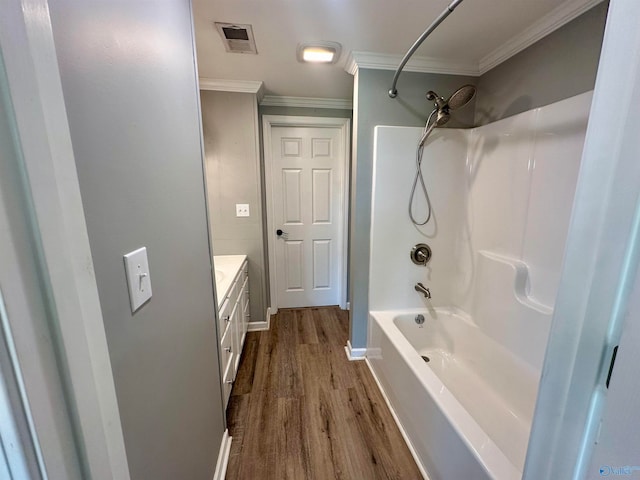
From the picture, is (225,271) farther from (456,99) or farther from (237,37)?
(456,99)

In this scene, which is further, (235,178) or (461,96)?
(235,178)

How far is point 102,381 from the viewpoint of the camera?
401 millimetres

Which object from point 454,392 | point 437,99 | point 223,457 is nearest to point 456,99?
point 437,99

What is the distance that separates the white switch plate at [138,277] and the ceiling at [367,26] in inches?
55.8

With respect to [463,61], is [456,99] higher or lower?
lower

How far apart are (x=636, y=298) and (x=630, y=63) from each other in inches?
12.9

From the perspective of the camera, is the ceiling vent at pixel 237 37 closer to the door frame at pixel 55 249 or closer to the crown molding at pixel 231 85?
the crown molding at pixel 231 85

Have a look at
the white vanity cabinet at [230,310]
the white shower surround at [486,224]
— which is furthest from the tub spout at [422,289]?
the white vanity cabinet at [230,310]

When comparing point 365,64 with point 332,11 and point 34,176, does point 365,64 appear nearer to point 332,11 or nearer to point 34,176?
point 332,11

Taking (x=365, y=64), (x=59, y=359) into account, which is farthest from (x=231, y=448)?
(x=365, y=64)

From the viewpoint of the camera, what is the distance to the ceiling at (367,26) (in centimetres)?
133

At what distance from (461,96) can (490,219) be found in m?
0.84

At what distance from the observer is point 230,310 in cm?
174

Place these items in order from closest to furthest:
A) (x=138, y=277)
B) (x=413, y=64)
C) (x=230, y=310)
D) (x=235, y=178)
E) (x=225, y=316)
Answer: (x=138, y=277)
(x=225, y=316)
(x=230, y=310)
(x=413, y=64)
(x=235, y=178)
